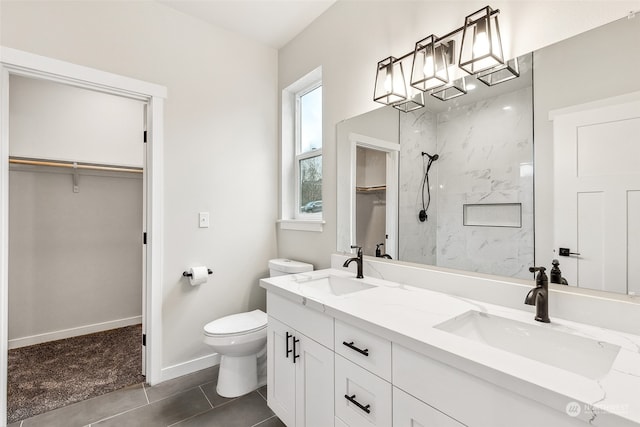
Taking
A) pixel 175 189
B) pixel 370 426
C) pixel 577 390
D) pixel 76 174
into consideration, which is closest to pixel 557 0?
pixel 577 390

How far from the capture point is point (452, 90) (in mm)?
1473

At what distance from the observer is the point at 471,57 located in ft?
4.52

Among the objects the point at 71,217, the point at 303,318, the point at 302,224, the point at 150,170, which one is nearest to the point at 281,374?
the point at 303,318

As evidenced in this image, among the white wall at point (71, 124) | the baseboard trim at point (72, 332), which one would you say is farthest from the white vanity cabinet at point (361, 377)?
the baseboard trim at point (72, 332)

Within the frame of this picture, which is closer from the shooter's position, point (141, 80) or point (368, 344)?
point (368, 344)

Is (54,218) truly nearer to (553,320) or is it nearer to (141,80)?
(141,80)

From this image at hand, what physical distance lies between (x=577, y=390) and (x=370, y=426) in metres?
0.68

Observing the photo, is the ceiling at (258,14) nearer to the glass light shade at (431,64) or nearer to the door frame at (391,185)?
the glass light shade at (431,64)

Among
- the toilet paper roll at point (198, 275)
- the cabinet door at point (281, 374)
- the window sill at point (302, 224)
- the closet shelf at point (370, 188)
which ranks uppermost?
the closet shelf at point (370, 188)

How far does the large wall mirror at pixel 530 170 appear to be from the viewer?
1.01 m

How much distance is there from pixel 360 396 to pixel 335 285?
76 cm

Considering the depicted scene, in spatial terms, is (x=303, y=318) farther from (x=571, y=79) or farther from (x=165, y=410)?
(x=571, y=79)

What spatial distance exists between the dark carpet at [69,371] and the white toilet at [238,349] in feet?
2.33

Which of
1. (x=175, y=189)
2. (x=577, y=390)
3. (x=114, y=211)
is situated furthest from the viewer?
(x=114, y=211)
